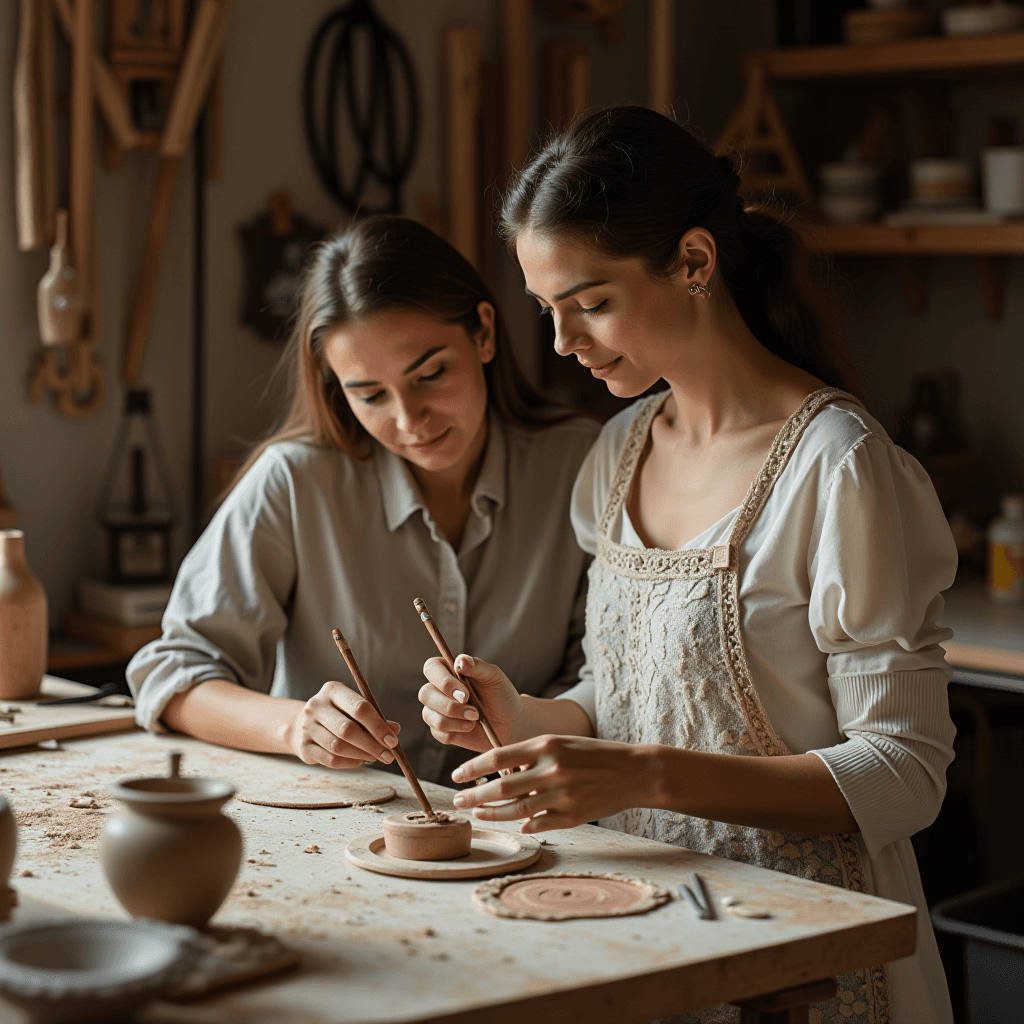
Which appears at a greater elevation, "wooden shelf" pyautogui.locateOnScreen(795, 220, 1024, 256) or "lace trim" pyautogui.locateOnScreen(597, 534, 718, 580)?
"wooden shelf" pyautogui.locateOnScreen(795, 220, 1024, 256)

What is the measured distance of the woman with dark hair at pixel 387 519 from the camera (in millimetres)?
2094

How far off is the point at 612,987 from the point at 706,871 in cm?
34

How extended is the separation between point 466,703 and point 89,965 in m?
0.69

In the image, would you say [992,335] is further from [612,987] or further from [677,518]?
[612,987]

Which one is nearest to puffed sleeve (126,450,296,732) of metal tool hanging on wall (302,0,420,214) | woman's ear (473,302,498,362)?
woman's ear (473,302,498,362)

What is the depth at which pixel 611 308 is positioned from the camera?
1.71m

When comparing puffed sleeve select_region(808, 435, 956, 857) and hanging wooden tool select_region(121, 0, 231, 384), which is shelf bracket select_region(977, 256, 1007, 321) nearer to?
hanging wooden tool select_region(121, 0, 231, 384)

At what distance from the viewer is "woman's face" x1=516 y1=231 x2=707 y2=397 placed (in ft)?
5.61

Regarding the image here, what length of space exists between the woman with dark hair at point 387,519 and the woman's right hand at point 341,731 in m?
0.20

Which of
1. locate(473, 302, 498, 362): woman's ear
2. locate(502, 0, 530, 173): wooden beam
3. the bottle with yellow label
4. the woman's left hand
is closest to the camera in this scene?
the woman's left hand

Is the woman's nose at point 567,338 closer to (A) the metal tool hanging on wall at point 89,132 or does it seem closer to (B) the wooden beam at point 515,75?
(A) the metal tool hanging on wall at point 89,132

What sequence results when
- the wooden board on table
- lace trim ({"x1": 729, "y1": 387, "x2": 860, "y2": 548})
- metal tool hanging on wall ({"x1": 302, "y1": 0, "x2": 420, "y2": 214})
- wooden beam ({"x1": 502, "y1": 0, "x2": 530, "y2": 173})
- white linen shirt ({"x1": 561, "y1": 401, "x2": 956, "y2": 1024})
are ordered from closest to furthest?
white linen shirt ({"x1": 561, "y1": 401, "x2": 956, "y2": 1024})
lace trim ({"x1": 729, "y1": 387, "x2": 860, "y2": 548})
the wooden board on table
metal tool hanging on wall ({"x1": 302, "y1": 0, "x2": 420, "y2": 214})
wooden beam ({"x1": 502, "y1": 0, "x2": 530, "y2": 173})

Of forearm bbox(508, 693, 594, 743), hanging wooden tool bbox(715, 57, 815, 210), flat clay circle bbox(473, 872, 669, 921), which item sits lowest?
flat clay circle bbox(473, 872, 669, 921)

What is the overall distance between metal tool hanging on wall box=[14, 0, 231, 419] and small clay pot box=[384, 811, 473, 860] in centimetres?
193
